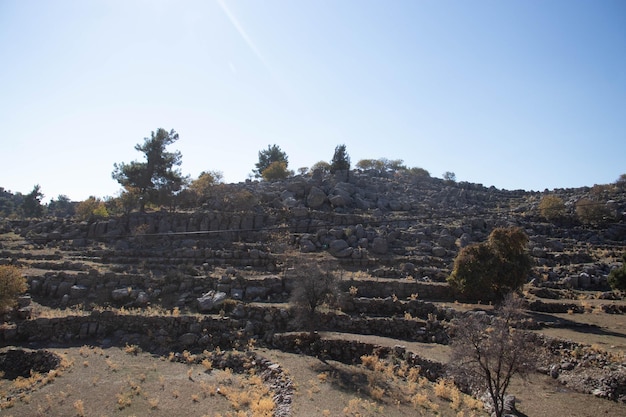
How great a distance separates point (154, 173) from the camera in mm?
49938

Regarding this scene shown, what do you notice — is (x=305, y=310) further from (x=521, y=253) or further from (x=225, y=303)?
(x=521, y=253)

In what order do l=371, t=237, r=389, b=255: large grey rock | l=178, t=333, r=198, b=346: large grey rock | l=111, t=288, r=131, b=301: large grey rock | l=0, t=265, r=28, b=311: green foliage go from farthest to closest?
l=371, t=237, r=389, b=255: large grey rock < l=111, t=288, r=131, b=301: large grey rock < l=178, t=333, r=198, b=346: large grey rock < l=0, t=265, r=28, b=311: green foliage

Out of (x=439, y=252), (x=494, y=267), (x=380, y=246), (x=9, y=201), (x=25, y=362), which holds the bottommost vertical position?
(x=25, y=362)

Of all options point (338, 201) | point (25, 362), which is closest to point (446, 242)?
point (338, 201)

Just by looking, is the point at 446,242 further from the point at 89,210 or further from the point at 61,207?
the point at 61,207

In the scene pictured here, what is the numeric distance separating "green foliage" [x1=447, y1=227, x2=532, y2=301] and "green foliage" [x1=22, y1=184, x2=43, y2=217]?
7712cm

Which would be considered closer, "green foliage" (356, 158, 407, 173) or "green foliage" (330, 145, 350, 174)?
"green foliage" (330, 145, 350, 174)

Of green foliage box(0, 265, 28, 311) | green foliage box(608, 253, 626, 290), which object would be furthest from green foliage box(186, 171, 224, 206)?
green foliage box(608, 253, 626, 290)

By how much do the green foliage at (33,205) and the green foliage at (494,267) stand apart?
77.1 metres

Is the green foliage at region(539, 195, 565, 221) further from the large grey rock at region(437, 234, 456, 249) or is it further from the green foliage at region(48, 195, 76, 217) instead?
the green foliage at region(48, 195, 76, 217)

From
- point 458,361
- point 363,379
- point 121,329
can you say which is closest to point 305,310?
point 363,379

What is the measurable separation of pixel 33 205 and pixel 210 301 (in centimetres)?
6457

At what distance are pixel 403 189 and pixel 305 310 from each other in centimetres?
4965

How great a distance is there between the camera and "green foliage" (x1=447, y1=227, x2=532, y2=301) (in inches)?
1101
